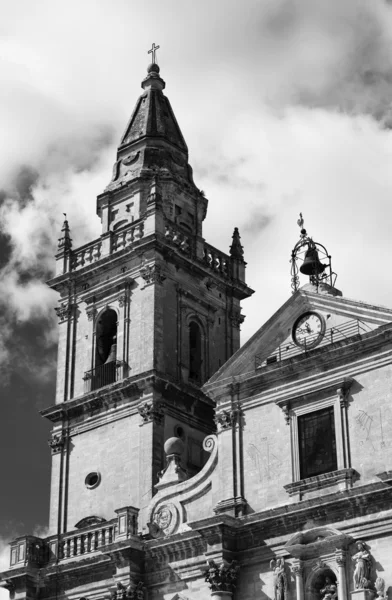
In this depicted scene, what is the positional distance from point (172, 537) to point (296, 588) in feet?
14.4

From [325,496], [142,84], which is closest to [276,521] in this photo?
[325,496]

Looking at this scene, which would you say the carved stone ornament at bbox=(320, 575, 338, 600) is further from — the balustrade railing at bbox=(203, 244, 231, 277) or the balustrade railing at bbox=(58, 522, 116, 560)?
the balustrade railing at bbox=(203, 244, 231, 277)

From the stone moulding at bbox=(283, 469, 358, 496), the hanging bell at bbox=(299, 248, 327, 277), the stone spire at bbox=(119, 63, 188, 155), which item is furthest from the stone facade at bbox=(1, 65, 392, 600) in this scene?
the hanging bell at bbox=(299, 248, 327, 277)

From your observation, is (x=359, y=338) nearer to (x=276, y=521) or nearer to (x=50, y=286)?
(x=276, y=521)

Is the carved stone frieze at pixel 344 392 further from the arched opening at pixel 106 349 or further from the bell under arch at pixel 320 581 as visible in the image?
the arched opening at pixel 106 349

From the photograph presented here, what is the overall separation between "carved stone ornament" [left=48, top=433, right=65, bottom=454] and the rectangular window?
9.93m

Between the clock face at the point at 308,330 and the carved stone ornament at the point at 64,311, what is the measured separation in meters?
10.2

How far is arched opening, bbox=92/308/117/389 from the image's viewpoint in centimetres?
3919

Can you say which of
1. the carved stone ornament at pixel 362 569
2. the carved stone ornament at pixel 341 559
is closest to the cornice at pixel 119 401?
the carved stone ornament at pixel 341 559

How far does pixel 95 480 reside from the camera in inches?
1485

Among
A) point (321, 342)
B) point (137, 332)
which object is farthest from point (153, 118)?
point (321, 342)

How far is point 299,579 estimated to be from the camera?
3027cm

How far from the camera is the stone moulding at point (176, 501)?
112ft

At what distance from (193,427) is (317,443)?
24.1ft
